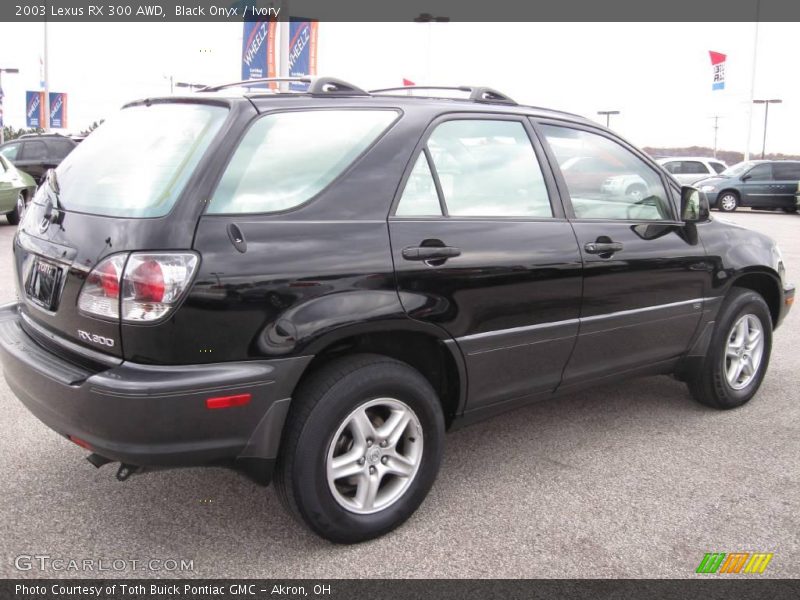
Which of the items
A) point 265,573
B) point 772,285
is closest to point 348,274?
point 265,573

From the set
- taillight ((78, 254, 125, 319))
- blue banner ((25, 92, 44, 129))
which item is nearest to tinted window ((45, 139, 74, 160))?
taillight ((78, 254, 125, 319))

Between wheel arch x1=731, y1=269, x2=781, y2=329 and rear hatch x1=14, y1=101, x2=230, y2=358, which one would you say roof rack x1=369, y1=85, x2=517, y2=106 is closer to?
rear hatch x1=14, y1=101, x2=230, y2=358

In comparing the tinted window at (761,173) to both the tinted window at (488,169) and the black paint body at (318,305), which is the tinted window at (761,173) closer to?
the black paint body at (318,305)

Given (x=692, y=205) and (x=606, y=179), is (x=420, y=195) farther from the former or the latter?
(x=692, y=205)

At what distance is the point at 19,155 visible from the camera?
1872 cm

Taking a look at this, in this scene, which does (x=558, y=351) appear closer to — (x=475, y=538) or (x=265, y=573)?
(x=475, y=538)

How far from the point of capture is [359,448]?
2.96 meters

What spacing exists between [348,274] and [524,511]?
1329mm

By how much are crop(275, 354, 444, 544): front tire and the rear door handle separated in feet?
1.37

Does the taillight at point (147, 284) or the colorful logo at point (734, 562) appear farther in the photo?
the colorful logo at point (734, 562)

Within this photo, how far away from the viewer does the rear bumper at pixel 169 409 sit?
2.50m

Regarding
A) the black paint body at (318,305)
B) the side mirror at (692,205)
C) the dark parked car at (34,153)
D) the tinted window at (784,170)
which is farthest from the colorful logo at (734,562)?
the tinted window at (784,170)

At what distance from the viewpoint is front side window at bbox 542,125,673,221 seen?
3777 mm

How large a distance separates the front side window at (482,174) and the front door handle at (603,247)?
0.26m
